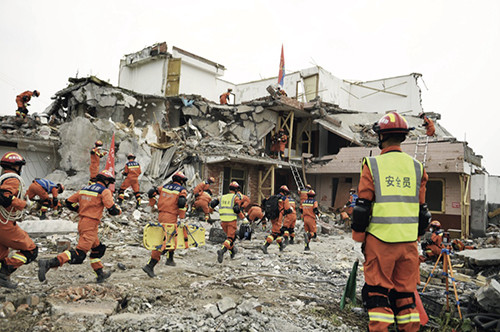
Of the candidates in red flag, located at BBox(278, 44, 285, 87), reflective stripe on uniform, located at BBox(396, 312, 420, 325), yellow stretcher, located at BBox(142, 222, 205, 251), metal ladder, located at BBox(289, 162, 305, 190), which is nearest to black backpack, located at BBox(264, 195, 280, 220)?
yellow stretcher, located at BBox(142, 222, 205, 251)

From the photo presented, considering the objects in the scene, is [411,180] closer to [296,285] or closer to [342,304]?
[342,304]

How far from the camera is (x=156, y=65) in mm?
18438

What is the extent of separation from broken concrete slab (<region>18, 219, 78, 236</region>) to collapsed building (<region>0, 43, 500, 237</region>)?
13.6 ft

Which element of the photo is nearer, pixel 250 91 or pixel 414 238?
pixel 414 238

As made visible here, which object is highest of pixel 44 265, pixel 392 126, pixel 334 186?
pixel 392 126

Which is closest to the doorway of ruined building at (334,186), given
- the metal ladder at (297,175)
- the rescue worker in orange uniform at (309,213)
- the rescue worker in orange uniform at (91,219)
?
the metal ladder at (297,175)

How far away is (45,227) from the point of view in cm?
755

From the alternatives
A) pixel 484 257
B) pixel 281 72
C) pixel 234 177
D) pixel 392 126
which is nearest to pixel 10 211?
pixel 392 126

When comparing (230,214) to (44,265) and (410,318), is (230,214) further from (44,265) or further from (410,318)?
(410,318)

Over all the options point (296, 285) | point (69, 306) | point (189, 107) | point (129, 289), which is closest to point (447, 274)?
point (296, 285)

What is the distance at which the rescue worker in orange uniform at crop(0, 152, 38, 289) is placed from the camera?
3.93 m

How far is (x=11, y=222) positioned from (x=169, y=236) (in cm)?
230

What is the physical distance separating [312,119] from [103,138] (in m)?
11.3

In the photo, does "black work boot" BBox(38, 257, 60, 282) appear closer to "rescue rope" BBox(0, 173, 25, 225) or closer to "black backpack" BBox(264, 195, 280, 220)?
"rescue rope" BBox(0, 173, 25, 225)
